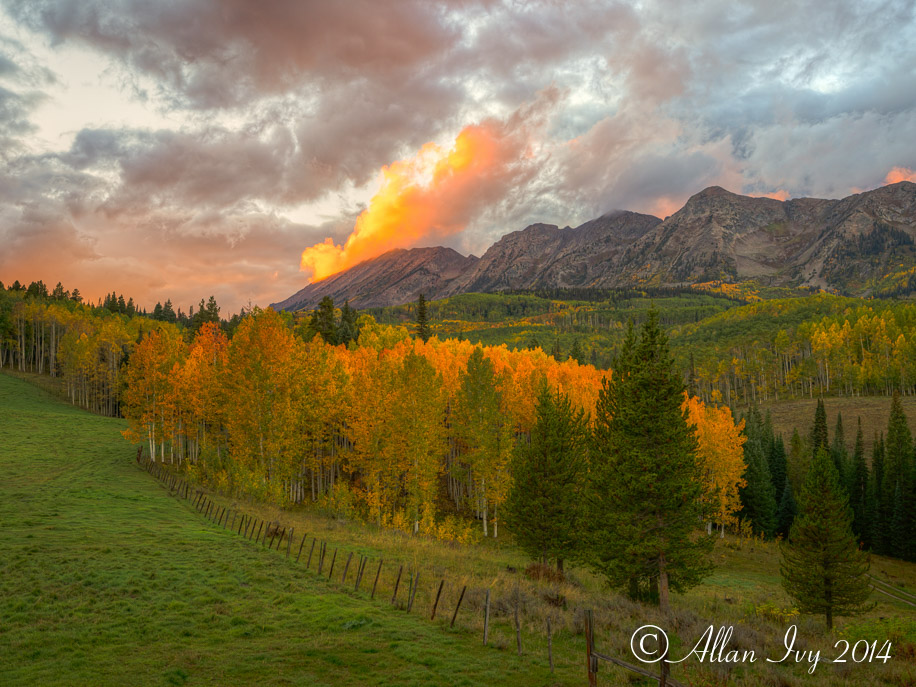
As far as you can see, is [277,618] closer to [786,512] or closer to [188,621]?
[188,621]

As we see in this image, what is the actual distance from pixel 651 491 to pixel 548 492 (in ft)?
34.3

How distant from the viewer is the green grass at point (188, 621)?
1312cm

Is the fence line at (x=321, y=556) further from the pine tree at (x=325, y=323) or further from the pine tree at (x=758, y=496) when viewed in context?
the pine tree at (x=758, y=496)

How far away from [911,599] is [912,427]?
56.9 m

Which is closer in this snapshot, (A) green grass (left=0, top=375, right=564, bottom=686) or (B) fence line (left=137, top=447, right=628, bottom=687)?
(A) green grass (left=0, top=375, right=564, bottom=686)

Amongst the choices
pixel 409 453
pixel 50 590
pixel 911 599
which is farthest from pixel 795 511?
pixel 50 590

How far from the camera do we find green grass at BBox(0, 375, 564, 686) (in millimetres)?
13125

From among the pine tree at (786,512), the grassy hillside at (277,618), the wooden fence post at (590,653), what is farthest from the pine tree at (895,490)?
the wooden fence post at (590,653)

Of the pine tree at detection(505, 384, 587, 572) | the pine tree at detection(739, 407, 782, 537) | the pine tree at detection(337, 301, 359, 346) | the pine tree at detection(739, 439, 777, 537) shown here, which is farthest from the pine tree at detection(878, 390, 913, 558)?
the pine tree at detection(337, 301, 359, 346)

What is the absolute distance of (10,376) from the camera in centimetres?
9719

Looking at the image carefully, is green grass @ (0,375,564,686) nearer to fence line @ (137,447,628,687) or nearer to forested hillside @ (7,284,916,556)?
fence line @ (137,447,628,687)

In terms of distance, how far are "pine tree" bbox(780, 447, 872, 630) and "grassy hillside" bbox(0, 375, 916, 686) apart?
3694 mm

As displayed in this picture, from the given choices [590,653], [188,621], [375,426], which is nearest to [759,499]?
[375,426]

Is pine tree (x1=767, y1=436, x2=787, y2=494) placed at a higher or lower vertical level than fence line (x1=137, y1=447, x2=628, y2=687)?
lower
